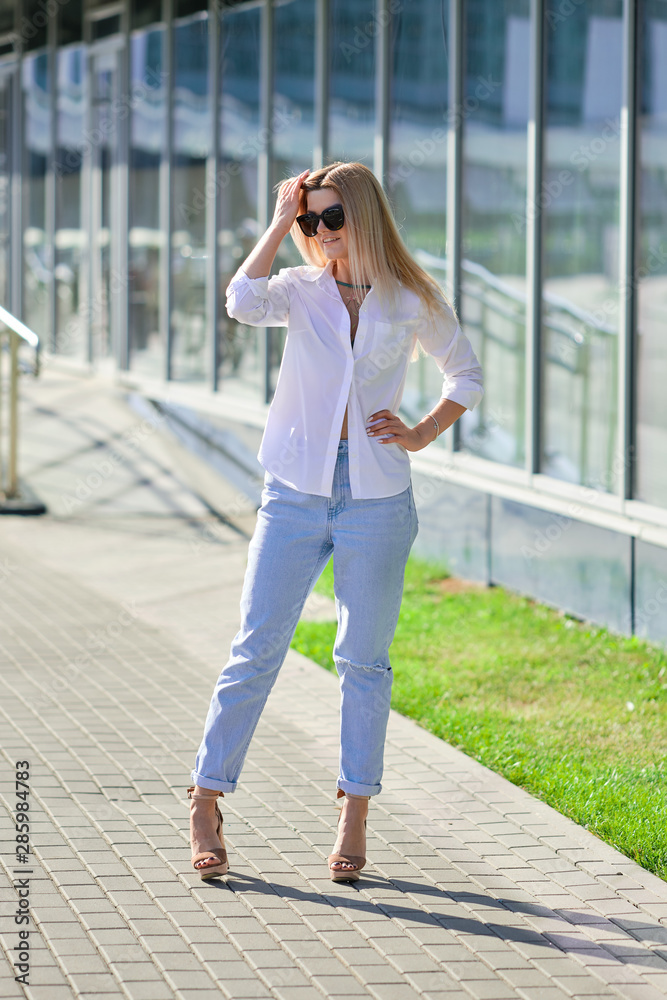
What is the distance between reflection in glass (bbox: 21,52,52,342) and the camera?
1647 cm

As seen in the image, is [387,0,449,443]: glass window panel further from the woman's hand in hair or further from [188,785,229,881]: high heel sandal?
[188,785,229,881]: high heel sandal

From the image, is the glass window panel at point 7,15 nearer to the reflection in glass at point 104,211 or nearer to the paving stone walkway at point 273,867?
the reflection in glass at point 104,211

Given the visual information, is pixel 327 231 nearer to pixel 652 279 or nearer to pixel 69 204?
pixel 652 279

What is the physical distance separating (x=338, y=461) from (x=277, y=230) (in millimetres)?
638

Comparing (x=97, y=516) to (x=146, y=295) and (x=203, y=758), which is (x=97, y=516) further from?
(x=203, y=758)

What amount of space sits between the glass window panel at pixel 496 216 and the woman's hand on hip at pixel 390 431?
451 cm

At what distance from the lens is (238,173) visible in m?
11.5

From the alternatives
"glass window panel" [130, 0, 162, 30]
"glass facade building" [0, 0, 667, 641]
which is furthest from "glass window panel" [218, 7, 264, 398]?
"glass window panel" [130, 0, 162, 30]

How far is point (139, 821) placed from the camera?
13.8ft

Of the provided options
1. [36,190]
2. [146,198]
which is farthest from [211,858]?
[36,190]

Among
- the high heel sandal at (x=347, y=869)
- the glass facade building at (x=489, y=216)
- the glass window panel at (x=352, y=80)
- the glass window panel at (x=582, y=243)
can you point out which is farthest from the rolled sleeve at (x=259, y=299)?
the glass window panel at (x=352, y=80)

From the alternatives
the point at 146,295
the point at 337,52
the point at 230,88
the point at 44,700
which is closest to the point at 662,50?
the point at 337,52

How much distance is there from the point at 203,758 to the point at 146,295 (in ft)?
34.6

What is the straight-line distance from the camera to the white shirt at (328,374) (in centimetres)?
363
